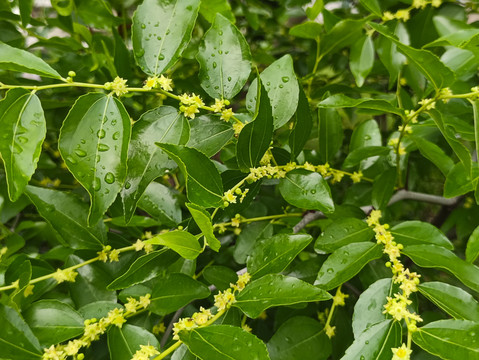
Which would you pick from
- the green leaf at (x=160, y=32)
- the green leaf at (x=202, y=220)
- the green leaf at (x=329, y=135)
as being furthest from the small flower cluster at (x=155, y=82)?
the green leaf at (x=329, y=135)

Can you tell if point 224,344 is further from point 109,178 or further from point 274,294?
point 109,178

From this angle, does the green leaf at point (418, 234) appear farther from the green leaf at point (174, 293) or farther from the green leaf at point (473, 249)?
the green leaf at point (174, 293)

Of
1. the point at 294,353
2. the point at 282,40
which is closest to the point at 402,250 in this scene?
the point at 294,353

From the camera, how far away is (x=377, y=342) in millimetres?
399

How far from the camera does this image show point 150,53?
471 millimetres

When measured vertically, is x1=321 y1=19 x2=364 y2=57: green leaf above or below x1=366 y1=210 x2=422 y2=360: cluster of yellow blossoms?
above

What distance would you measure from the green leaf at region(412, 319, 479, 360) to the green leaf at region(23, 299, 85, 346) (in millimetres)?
364

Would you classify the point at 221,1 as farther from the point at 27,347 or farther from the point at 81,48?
the point at 27,347

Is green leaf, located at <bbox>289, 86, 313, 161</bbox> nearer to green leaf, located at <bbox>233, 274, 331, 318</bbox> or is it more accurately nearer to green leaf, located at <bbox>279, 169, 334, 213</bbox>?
green leaf, located at <bbox>279, 169, 334, 213</bbox>

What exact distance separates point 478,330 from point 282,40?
919 mm

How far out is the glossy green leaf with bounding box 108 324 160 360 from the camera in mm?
455

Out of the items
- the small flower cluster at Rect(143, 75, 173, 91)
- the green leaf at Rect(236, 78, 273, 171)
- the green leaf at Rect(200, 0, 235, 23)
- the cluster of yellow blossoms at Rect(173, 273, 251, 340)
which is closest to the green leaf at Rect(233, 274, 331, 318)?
the cluster of yellow blossoms at Rect(173, 273, 251, 340)

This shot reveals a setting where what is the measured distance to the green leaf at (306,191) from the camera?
1.53 ft

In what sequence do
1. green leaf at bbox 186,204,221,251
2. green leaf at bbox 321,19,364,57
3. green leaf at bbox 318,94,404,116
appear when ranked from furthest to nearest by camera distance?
green leaf at bbox 321,19,364,57, green leaf at bbox 318,94,404,116, green leaf at bbox 186,204,221,251
